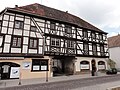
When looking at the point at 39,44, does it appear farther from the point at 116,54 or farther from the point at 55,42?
the point at 116,54

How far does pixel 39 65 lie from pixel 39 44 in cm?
335

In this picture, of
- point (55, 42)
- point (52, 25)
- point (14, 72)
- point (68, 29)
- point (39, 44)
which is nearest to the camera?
point (14, 72)

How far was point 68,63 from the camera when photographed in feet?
87.7

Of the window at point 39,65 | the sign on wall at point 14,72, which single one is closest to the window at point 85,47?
the window at point 39,65

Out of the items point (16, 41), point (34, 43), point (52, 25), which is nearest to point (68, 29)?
point (52, 25)

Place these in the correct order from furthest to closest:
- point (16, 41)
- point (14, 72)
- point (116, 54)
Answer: point (116, 54)
point (16, 41)
point (14, 72)

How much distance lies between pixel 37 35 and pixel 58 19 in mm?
5359

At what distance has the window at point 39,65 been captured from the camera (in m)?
20.5

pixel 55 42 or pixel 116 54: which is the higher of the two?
pixel 55 42

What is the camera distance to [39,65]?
21.0 meters

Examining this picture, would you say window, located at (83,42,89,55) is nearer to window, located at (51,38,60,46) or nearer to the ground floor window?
the ground floor window

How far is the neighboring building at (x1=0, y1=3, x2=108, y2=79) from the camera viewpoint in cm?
1902

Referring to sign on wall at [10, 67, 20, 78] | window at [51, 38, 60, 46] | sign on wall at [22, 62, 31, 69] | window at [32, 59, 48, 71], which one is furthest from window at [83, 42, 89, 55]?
sign on wall at [10, 67, 20, 78]

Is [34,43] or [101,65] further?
[101,65]
